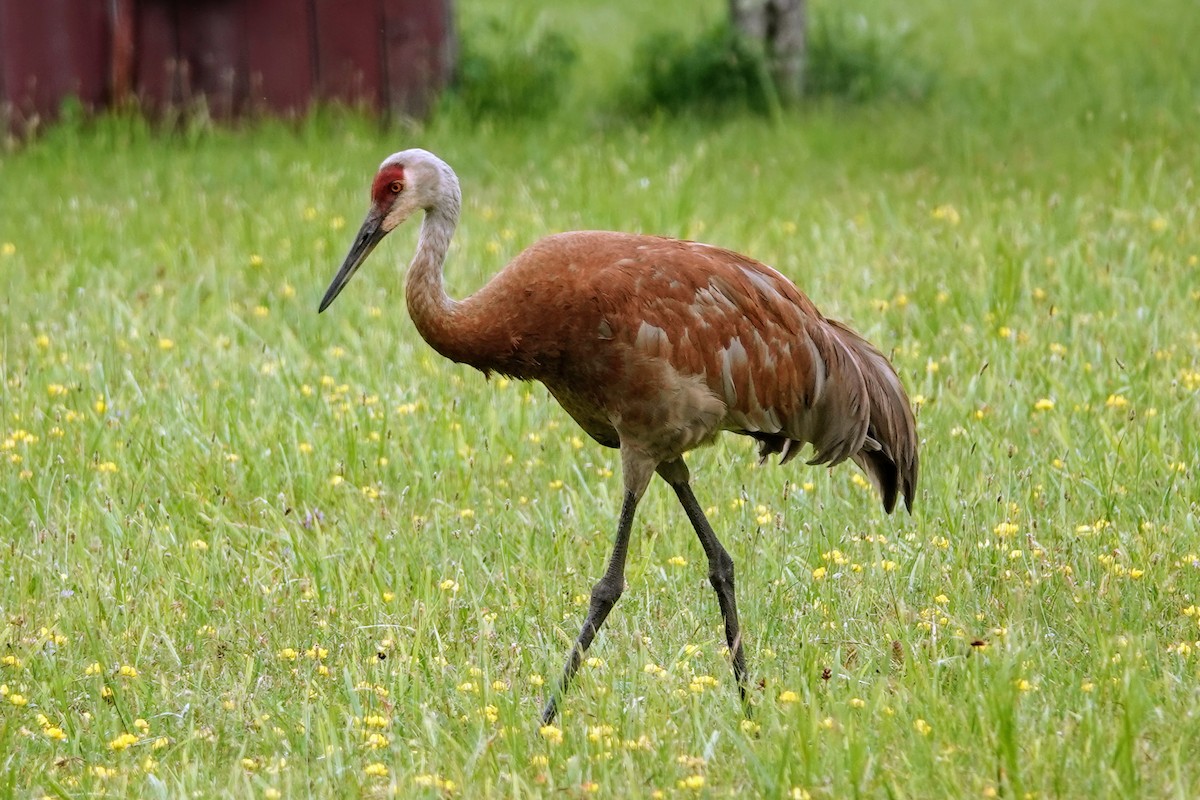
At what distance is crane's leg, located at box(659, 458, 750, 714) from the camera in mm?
4418

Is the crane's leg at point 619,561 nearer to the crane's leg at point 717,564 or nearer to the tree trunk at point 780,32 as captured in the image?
the crane's leg at point 717,564

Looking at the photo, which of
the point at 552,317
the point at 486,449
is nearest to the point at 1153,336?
the point at 486,449

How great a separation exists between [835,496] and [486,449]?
3.91 ft

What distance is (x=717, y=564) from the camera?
4.57 meters

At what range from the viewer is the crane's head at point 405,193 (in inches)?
179

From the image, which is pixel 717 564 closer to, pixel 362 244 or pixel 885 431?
pixel 885 431

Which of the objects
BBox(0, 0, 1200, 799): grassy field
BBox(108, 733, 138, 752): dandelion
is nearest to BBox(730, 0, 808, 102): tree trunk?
BBox(0, 0, 1200, 799): grassy field

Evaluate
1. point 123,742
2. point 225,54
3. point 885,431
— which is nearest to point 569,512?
point 885,431

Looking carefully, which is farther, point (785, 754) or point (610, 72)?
point (610, 72)

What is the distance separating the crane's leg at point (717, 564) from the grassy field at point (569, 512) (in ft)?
0.25

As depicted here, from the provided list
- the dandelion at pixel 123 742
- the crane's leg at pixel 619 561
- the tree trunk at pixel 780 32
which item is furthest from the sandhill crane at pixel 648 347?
the tree trunk at pixel 780 32

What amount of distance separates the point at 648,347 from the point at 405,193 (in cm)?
81

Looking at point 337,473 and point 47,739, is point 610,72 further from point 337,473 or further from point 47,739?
point 47,739

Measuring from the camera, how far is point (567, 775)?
Answer: 3.68m
